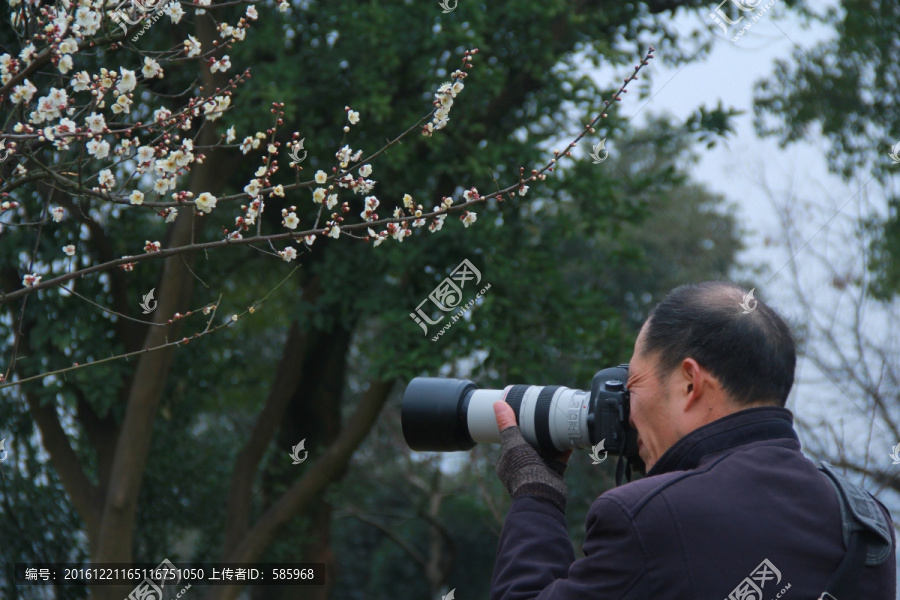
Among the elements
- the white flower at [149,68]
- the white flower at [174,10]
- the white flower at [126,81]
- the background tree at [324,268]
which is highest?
the white flower at [174,10]

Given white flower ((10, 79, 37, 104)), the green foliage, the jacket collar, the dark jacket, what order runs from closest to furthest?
the dark jacket, the jacket collar, white flower ((10, 79, 37, 104)), the green foliage

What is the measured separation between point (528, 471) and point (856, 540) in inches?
23.6

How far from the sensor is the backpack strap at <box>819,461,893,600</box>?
144 cm

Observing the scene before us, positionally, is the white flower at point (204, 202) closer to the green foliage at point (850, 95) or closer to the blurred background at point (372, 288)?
the blurred background at point (372, 288)

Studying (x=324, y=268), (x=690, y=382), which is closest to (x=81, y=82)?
(x=690, y=382)

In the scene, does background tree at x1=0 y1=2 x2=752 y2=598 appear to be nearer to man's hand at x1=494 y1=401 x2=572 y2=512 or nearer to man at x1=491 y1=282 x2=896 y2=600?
man's hand at x1=494 y1=401 x2=572 y2=512

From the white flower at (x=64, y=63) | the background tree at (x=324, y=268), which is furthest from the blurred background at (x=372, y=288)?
the white flower at (x=64, y=63)

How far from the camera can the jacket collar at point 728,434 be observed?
1530 mm

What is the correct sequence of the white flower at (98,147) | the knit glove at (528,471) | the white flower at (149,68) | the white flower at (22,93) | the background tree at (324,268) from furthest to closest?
the background tree at (324,268) < the white flower at (149,68) < the white flower at (98,147) < the white flower at (22,93) < the knit glove at (528,471)

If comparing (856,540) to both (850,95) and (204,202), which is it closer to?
(204,202)

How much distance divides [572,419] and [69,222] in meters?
4.09

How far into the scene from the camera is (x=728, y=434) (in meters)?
1.53

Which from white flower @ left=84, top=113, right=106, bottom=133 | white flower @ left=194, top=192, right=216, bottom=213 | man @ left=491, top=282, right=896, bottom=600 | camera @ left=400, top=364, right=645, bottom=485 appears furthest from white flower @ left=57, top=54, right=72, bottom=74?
man @ left=491, top=282, right=896, bottom=600

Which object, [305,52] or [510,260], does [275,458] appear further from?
[305,52]
